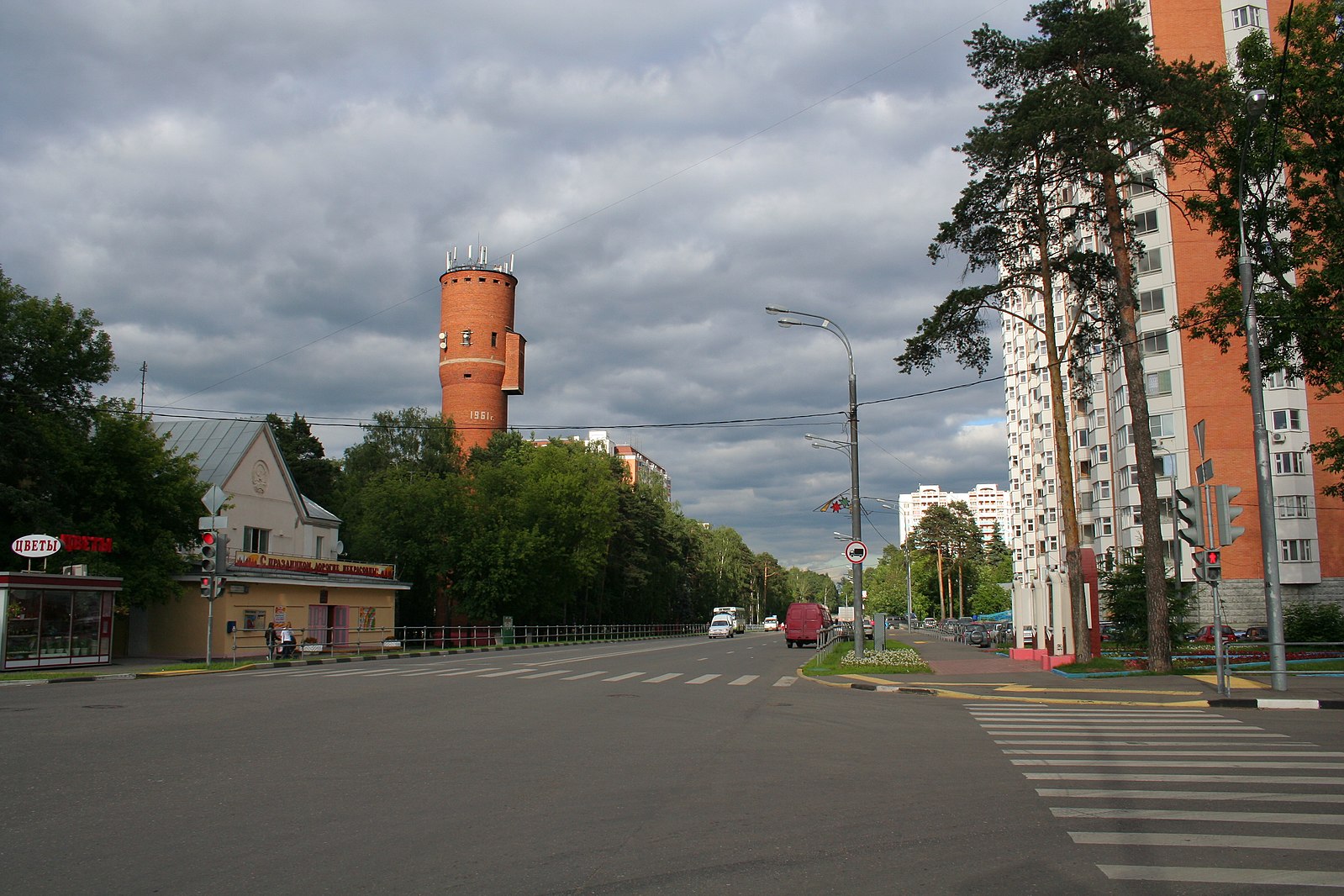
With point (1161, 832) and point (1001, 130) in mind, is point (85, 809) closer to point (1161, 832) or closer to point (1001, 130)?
point (1161, 832)

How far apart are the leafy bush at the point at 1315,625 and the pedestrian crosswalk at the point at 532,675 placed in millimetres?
24558

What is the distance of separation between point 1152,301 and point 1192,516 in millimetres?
38913

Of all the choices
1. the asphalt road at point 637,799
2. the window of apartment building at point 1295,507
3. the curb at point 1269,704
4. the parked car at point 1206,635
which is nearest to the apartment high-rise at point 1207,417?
the window of apartment building at point 1295,507

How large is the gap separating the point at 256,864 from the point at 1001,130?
2360cm

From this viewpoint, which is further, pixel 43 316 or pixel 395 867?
pixel 43 316

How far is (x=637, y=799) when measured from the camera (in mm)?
8461

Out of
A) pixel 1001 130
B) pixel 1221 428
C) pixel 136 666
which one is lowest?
pixel 136 666

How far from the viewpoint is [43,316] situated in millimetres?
33250

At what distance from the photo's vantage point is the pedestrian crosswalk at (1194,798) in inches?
236

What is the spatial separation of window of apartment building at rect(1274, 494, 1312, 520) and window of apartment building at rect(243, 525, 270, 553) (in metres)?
52.6

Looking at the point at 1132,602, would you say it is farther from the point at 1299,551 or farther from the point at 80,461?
the point at 80,461

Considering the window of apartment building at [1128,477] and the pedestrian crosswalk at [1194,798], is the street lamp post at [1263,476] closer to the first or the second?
the pedestrian crosswalk at [1194,798]

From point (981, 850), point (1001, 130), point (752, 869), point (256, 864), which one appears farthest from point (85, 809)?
point (1001, 130)

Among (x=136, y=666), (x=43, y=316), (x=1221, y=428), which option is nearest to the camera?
(x=136, y=666)
